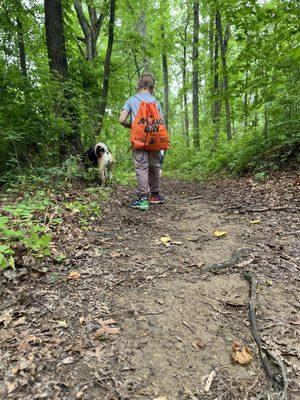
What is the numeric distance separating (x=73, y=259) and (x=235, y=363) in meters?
1.79

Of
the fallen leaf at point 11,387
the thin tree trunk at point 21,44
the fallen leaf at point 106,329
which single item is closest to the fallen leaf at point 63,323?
the fallen leaf at point 106,329

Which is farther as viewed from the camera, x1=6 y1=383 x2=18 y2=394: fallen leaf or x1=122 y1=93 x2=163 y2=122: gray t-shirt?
x1=122 y1=93 x2=163 y2=122: gray t-shirt

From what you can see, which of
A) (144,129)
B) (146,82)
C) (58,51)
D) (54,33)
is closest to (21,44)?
(54,33)

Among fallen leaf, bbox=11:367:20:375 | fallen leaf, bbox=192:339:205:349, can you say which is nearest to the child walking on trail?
fallen leaf, bbox=192:339:205:349

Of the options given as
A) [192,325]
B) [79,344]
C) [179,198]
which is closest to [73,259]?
[79,344]

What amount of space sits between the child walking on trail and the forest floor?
1.49 metres

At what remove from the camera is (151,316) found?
2121mm

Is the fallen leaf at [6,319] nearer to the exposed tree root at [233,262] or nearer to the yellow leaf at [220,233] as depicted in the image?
the exposed tree root at [233,262]

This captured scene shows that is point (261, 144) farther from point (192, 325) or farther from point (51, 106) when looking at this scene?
point (192, 325)

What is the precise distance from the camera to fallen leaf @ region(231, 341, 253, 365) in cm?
174

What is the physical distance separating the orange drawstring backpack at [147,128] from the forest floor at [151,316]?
178 cm

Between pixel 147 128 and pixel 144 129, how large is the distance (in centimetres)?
5

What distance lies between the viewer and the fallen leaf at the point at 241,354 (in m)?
1.74

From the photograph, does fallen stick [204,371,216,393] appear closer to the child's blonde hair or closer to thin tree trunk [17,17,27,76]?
the child's blonde hair
